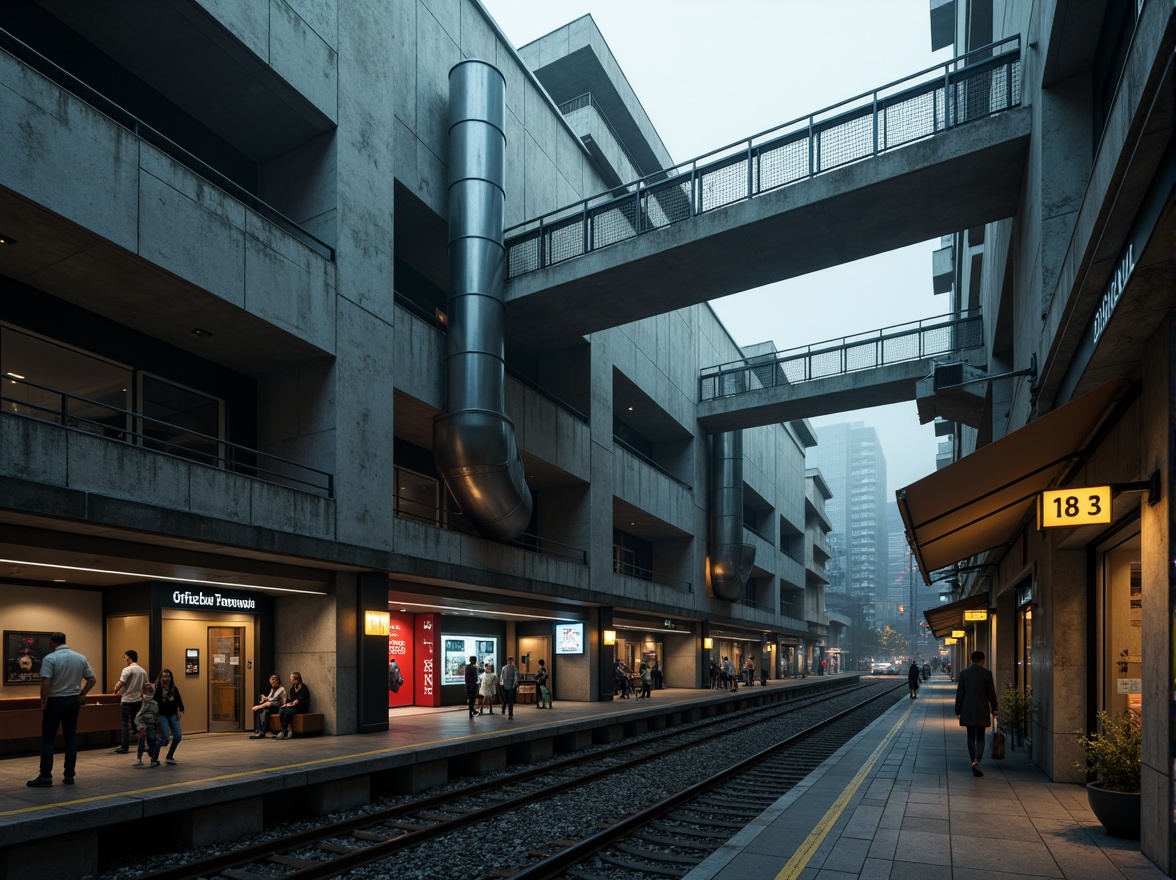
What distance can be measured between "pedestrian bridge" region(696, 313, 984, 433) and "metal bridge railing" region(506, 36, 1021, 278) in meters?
7.94

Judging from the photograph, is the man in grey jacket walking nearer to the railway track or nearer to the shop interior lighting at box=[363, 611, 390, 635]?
the railway track

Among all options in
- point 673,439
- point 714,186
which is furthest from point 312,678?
point 673,439

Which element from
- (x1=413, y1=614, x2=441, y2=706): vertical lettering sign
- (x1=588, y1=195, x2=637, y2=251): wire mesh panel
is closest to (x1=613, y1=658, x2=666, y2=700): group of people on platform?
(x1=413, y1=614, x2=441, y2=706): vertical lettering sign

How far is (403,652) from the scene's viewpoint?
24.5 meters

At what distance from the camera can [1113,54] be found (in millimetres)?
9531

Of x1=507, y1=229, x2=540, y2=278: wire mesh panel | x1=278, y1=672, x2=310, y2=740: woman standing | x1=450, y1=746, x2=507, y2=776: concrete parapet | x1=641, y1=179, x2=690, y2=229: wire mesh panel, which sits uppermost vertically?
x1=641, y1=179, x2=690, y2=229: wire mesh panel

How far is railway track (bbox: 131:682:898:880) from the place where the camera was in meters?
8.86

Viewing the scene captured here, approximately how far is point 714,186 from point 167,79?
10.8 meters

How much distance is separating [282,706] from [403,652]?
27.5ft

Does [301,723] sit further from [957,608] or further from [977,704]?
[957,608]

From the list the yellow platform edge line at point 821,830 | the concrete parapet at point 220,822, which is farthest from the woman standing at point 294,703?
the yellow platform edge line at point 821,830

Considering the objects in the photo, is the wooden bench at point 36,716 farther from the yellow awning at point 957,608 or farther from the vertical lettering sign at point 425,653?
the yellow awning at point 957,608

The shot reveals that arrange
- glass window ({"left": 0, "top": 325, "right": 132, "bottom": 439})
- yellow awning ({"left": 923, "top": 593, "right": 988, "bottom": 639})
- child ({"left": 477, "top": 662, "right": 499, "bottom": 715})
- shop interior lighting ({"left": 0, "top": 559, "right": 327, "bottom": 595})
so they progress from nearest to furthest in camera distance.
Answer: shop interior lighting ({"left": 0, "top": 559, "right": 327, "bottom": 595}), glass window ({"left": 0, "top": 325, "right": 132, "bottom": 439}), child ({"left": 477, "top": 662, "right": 499, "bottom": 715}), yellow awning ({"left": 923, "top": 593, "right": 988, "bottom": 639})

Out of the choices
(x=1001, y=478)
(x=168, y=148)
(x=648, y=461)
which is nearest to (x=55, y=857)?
(x=1001, y=478)
